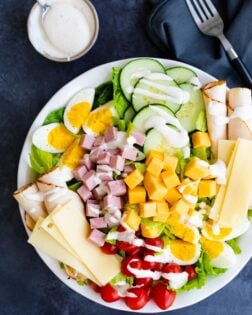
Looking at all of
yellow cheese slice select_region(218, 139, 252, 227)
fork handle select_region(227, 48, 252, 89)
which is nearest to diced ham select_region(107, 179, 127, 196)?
yellow cheese slice select_region(218, 139, 252, 227)

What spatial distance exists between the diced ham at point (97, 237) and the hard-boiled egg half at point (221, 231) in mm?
339

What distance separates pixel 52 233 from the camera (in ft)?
6.14

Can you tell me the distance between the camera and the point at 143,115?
6.26ft

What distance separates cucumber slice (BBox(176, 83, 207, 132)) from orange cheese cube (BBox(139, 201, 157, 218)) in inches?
11.4

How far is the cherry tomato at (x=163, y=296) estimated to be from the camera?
1.93 meters

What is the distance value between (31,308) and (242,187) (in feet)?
3.01

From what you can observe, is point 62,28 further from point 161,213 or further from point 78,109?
point 161,213

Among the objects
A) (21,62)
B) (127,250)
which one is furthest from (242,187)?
(21,62)

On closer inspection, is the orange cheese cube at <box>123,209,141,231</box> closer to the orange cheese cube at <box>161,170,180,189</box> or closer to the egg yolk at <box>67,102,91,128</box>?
the orange cheese cube at <box>161,170,180,189</box>

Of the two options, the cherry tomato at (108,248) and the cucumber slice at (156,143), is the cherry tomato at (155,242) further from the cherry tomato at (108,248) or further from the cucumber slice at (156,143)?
the cucumber slice at (156,143)

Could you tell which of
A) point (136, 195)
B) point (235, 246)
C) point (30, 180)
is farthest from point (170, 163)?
point (30, 180)

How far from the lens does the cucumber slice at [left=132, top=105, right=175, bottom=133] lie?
1902mm

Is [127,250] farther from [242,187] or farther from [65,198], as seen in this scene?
[242,187]

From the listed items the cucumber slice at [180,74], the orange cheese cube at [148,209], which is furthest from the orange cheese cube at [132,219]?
the cucumber slice at [180,74]
